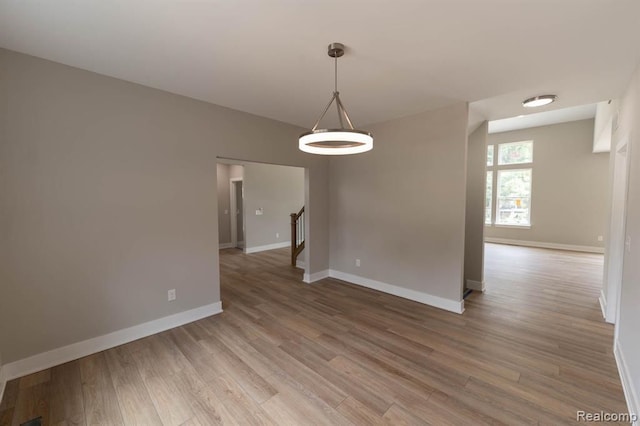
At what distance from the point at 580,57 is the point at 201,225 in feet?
13.4

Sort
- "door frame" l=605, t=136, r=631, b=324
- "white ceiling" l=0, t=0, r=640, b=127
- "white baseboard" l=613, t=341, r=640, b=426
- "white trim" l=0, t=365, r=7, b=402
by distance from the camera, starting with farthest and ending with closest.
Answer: "door frame" l=605, t=136, r=631, b=324, "white trim" l=0, t=365, r=7, b=402, "white baseboard" l=613, t=341, r=640, b=426, "white ceiling" l=0, t=0, r=640, b=127

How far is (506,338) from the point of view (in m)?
2.73

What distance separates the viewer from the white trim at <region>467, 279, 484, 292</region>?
4.09m

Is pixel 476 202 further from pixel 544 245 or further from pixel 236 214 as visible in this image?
pixel 236 214

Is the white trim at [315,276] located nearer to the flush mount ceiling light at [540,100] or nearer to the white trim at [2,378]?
the white trim at [2,378]

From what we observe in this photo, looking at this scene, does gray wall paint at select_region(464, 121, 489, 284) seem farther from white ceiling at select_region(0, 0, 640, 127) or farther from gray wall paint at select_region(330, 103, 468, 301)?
white ceiling at select_region(0, 0, 640, 127)

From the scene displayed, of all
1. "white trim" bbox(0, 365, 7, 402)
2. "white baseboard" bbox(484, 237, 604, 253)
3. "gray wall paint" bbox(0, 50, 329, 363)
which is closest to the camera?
"white trim" bbox(0, 365, 7, 402)

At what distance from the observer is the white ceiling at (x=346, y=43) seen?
5.25 ft

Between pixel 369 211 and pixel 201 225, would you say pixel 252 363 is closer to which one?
pixel 201 225

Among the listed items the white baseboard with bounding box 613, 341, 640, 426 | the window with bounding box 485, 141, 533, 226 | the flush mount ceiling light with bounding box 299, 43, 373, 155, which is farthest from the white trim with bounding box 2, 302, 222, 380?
the window with bounding box 485, 141, 533, 226

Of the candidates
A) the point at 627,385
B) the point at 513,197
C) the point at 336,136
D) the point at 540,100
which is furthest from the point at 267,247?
the point at 513,197

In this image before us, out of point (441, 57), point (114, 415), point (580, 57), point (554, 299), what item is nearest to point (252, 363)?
point (114, 415)

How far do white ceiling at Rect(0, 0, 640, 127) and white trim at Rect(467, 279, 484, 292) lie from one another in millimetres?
2753

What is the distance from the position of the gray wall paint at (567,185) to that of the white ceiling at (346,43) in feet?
17.7
